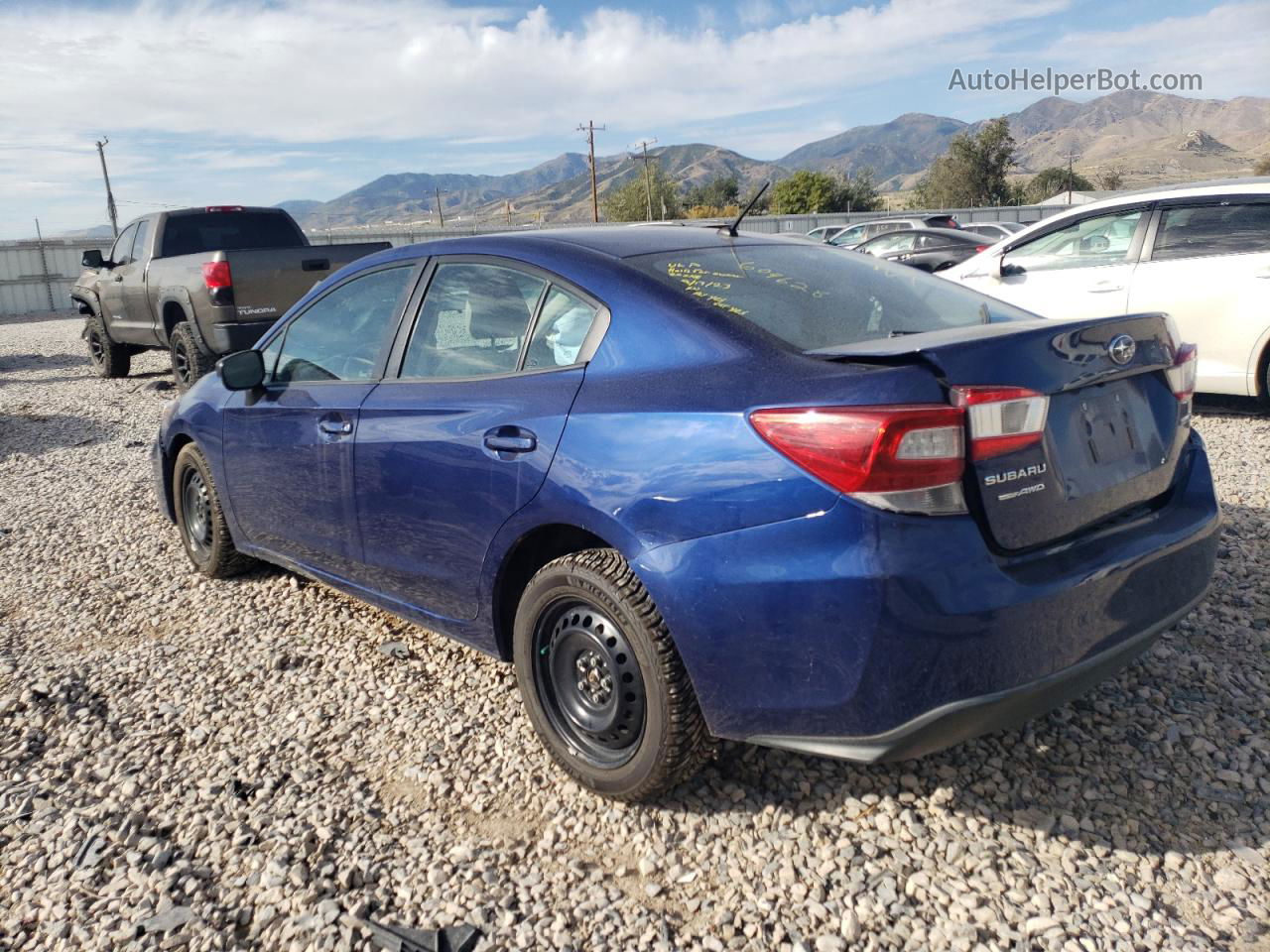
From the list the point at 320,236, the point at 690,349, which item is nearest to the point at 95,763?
the point at 690,349

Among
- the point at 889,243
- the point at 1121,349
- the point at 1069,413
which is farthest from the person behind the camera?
the point at 889,243

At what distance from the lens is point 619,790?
9.09 feet

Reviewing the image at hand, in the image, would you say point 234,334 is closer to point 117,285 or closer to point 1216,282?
point 117,285

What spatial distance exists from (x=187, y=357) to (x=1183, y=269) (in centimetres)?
922

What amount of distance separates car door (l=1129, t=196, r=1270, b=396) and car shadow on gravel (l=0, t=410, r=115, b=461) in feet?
29.9

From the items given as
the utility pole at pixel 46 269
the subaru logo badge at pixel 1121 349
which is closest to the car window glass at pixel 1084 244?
the subaru logo badge at pixel 1121 349

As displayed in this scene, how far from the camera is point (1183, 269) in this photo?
714 centimetres

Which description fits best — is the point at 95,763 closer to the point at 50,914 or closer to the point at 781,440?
the point at 50,914

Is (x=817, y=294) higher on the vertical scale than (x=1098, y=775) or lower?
higher

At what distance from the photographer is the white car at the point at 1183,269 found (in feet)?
22.4

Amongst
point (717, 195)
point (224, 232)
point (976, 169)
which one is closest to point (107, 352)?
point (224, 232)

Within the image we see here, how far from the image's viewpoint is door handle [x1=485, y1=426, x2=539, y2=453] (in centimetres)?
286

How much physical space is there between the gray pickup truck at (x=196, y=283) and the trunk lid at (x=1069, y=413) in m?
8.48

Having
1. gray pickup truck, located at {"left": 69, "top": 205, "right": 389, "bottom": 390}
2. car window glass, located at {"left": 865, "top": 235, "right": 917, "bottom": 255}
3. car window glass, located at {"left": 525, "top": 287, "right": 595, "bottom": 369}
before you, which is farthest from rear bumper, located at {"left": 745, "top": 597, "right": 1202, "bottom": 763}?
car window glass, located at {"left": 865, "top": 235, "right": 917, "bottom": 255}
